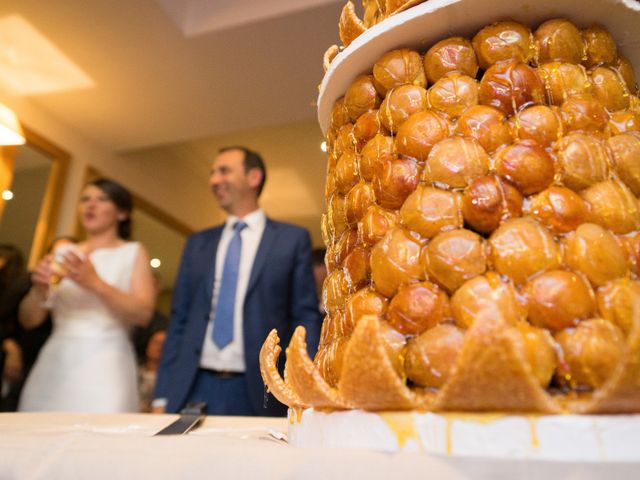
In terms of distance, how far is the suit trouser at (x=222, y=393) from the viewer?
4.91 ft

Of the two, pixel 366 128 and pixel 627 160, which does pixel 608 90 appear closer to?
pixel 627 160

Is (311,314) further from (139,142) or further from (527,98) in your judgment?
(139,142)

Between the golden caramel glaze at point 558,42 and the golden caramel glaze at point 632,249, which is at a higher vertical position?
the golden caramel glaze at point 558,42

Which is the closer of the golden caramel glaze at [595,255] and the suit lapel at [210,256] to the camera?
the golden caramel glaze at [595,255]

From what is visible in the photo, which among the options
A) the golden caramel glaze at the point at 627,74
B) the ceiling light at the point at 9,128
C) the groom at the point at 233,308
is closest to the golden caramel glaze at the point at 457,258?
the golden caramel glaze at the point at 627,74

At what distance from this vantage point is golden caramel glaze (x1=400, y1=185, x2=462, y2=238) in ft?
1.17

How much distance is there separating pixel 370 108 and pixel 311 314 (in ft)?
4.17

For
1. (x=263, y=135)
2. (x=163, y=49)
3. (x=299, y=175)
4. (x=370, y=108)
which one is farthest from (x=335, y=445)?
(x=299, y=175)

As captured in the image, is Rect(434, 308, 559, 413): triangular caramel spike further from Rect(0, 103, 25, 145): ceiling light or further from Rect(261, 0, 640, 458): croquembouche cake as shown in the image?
Rect(0, 103, 25, 145): ceiling light

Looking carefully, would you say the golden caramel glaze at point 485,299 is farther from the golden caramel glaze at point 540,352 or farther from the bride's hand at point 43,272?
the bride's hand at point 43,272

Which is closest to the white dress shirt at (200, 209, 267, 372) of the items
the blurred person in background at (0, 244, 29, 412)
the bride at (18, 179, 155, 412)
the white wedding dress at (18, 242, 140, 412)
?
the bride at (18, 179, 155, 412)

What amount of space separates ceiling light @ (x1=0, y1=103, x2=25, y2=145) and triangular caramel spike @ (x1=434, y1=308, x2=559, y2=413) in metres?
2.79

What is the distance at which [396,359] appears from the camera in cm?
34

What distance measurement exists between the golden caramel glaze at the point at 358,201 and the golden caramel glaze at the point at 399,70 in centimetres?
9
